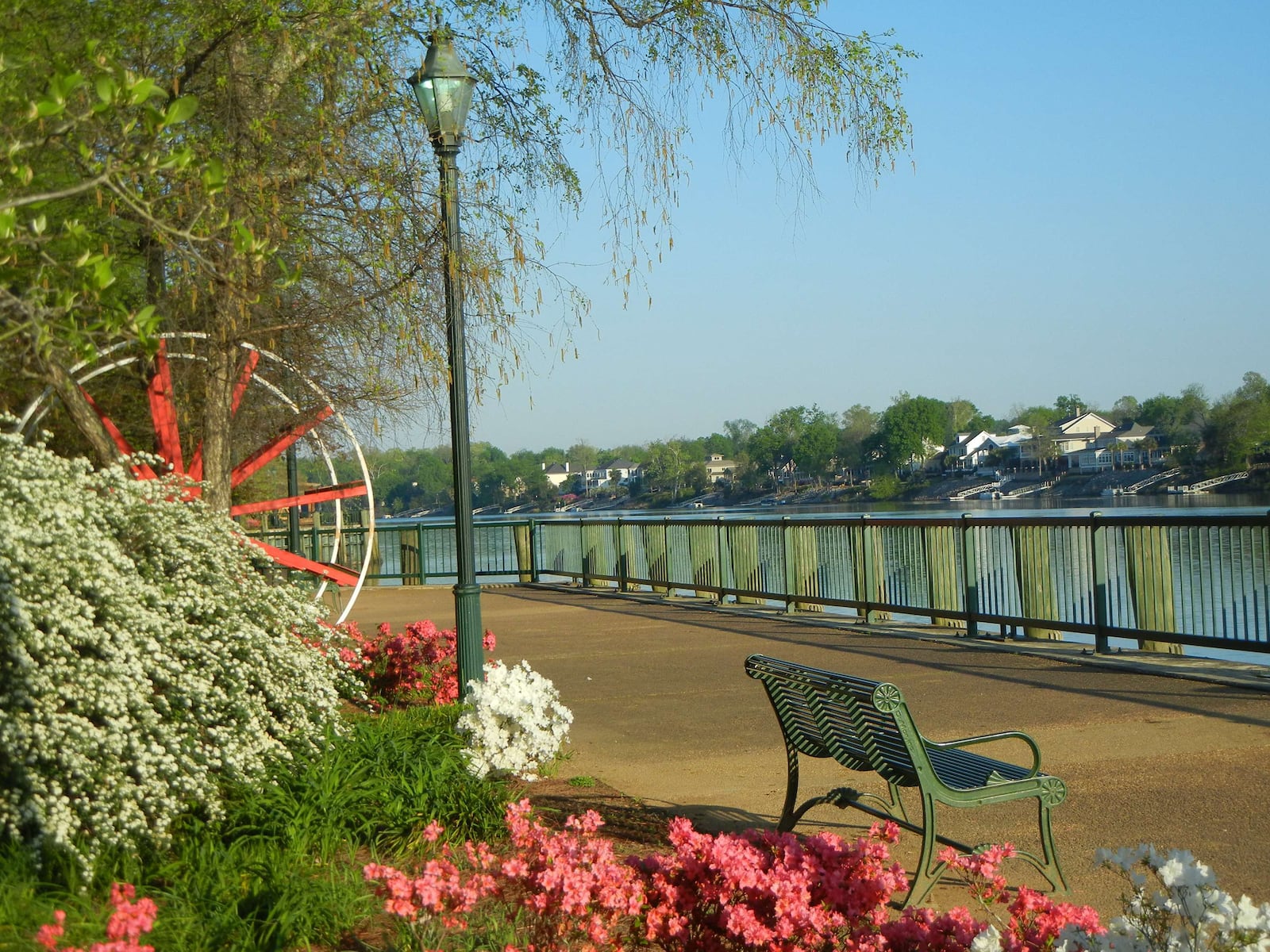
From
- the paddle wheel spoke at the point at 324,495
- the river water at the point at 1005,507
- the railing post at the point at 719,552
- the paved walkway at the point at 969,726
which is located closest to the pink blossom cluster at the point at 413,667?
the paved walkway at the point at 969,726

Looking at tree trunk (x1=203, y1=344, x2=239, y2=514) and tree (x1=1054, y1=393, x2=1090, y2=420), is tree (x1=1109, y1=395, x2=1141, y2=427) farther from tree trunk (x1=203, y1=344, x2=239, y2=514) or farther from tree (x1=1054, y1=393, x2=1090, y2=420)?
tree trunk (x1=203, y1=344, x2=239, y2=514)

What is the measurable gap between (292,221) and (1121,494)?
2591cm

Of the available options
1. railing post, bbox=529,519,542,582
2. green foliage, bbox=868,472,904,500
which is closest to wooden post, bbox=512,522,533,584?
railing post, bbox=529,519,542,582

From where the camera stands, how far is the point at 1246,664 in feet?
34.1

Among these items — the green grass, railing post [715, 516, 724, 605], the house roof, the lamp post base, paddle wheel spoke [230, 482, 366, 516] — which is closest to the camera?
the green grass

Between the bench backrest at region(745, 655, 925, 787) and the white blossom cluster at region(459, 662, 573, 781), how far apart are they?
3.91 feet

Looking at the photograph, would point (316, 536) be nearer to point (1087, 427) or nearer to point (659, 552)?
point (659, 552)

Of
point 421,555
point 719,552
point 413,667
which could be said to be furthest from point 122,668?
point 421,555

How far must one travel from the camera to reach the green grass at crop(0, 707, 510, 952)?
4.42 m

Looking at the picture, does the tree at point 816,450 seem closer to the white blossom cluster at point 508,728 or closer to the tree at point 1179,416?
the tree at point 1179,416

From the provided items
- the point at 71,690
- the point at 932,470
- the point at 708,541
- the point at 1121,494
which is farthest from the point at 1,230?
the point at 932,470

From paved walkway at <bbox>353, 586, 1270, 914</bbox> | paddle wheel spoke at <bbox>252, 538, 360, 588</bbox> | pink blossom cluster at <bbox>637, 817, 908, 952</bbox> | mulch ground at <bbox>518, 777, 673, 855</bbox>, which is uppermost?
paddle wheel spoke at <bbox>252, 538, 360, 588</bbox>

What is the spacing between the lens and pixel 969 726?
8.45m

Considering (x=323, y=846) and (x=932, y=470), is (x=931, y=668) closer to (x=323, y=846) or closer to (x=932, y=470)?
(x=323, y=846)
